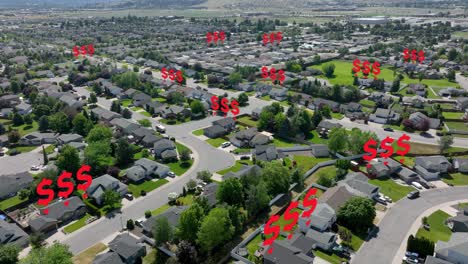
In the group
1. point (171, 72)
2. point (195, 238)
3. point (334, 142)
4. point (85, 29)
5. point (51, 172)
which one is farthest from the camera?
point (85, 29)

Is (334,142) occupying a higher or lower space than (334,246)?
higher

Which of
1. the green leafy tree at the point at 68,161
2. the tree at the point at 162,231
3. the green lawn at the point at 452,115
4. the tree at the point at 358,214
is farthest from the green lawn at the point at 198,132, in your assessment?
the green lawn at the point at 452,115

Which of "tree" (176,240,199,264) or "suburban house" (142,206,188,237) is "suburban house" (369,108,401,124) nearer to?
"suburban house" (142,206,188,237)

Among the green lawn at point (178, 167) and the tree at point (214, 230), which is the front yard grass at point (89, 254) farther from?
the green lawn at point (178, 167)

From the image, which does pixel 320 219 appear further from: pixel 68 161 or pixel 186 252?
pixel 68 161

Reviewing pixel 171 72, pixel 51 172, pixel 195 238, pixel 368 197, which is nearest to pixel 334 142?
pixel 368 197

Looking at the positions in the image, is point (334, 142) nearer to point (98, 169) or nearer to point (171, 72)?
point (98, 169)

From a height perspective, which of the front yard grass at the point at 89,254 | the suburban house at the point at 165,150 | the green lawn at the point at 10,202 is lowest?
the front yard grass at the point at 89,254
